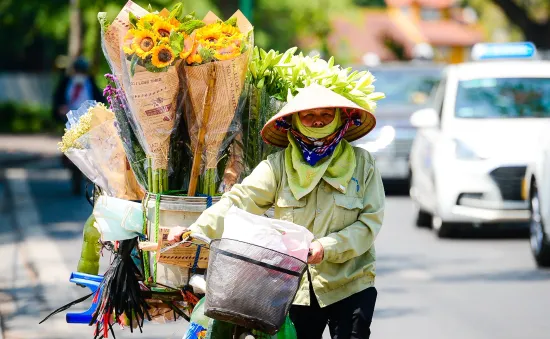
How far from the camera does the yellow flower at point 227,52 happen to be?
4918mm

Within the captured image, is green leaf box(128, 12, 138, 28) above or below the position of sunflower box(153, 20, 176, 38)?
above

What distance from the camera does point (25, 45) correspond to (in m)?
47.5

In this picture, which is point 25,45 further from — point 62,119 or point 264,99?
point 264,99

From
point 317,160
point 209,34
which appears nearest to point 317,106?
point 317,160

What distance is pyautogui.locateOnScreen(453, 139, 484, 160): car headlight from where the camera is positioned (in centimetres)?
1250

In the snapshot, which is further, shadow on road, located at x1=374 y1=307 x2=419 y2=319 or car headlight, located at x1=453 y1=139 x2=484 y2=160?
car headlight, located at x1=453 y1=139 x2=484 y2=160

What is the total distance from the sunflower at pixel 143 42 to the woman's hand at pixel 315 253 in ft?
3.75

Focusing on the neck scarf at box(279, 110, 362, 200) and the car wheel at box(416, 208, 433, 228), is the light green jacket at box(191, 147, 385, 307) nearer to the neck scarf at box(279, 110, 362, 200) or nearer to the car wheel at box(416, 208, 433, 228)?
the neck scarf at box(279, 110, 362, 200)

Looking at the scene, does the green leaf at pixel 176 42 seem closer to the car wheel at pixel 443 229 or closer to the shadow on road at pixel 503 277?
the shadow on road at pixel 503 277

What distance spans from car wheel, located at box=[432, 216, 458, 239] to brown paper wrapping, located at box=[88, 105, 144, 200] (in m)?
7.91

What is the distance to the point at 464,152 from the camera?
12.6 m

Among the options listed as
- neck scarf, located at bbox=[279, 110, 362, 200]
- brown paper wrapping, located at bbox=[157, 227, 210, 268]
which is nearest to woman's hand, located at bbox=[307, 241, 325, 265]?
neck scarf, located at bbox=[279, 110, 362, 200]

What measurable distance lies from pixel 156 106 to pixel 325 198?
0.88 meters

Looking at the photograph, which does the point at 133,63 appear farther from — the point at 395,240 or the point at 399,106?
the point at 399,106
